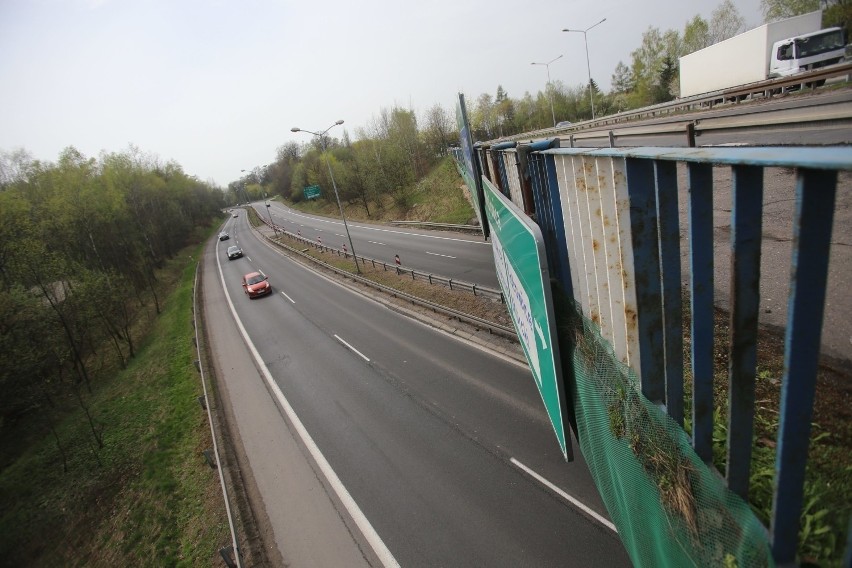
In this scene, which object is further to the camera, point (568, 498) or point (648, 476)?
point (568, 498)

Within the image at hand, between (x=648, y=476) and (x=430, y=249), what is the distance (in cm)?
2537

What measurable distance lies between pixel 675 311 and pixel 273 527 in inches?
360

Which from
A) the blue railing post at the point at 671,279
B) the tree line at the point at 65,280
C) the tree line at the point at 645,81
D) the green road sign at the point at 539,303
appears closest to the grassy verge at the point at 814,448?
the blue railing post at the point at 671,279

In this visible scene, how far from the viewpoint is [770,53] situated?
961 inches

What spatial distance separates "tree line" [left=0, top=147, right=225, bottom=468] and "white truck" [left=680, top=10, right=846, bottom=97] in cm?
3866

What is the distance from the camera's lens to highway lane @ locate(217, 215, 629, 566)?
6.98m

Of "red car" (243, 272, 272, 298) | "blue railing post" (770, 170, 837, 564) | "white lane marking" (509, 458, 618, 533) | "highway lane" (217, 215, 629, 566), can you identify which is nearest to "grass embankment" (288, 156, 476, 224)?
"red car" (243, 272, 272, 298)

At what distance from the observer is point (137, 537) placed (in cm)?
948

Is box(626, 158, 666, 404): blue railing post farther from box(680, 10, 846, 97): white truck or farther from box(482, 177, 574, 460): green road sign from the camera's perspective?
box(680, 10, 846, 97): white truck

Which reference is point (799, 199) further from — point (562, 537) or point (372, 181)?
point (372, 181)

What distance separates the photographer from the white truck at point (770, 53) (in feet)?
73.6

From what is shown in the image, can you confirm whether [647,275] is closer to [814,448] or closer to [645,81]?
[814,448]

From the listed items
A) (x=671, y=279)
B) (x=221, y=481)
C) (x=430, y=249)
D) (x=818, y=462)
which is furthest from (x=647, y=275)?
(x=430, y=249)


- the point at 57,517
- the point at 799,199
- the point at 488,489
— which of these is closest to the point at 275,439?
the point at 488,489
